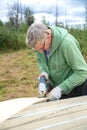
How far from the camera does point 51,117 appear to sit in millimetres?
2947

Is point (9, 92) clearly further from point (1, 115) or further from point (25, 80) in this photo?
point (1, 115)

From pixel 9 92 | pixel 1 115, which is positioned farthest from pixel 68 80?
pixel 9 92

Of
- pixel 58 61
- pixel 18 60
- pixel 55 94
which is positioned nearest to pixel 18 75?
pixel 18 60

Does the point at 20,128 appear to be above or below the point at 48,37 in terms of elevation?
below

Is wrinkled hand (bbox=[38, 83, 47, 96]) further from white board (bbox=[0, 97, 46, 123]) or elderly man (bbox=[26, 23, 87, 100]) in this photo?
white board (bbox=[0, 97, 46, 123])

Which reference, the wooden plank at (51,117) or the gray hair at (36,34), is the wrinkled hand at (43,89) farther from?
the gray hair at (36,34)

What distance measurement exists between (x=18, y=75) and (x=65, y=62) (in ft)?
16.0

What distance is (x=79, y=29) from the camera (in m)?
11.8

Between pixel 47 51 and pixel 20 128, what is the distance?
1051mm

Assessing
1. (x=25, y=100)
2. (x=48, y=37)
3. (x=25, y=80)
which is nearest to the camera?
(x=25, y=100)

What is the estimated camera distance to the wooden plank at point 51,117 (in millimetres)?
2789

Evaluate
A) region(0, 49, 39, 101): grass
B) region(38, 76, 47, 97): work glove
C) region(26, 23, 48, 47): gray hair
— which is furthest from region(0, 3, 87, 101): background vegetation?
region(26, 23, 48, 47): gray hair

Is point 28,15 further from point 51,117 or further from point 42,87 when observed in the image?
point 51,117

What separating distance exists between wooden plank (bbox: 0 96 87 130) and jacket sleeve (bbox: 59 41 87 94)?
0.31m
